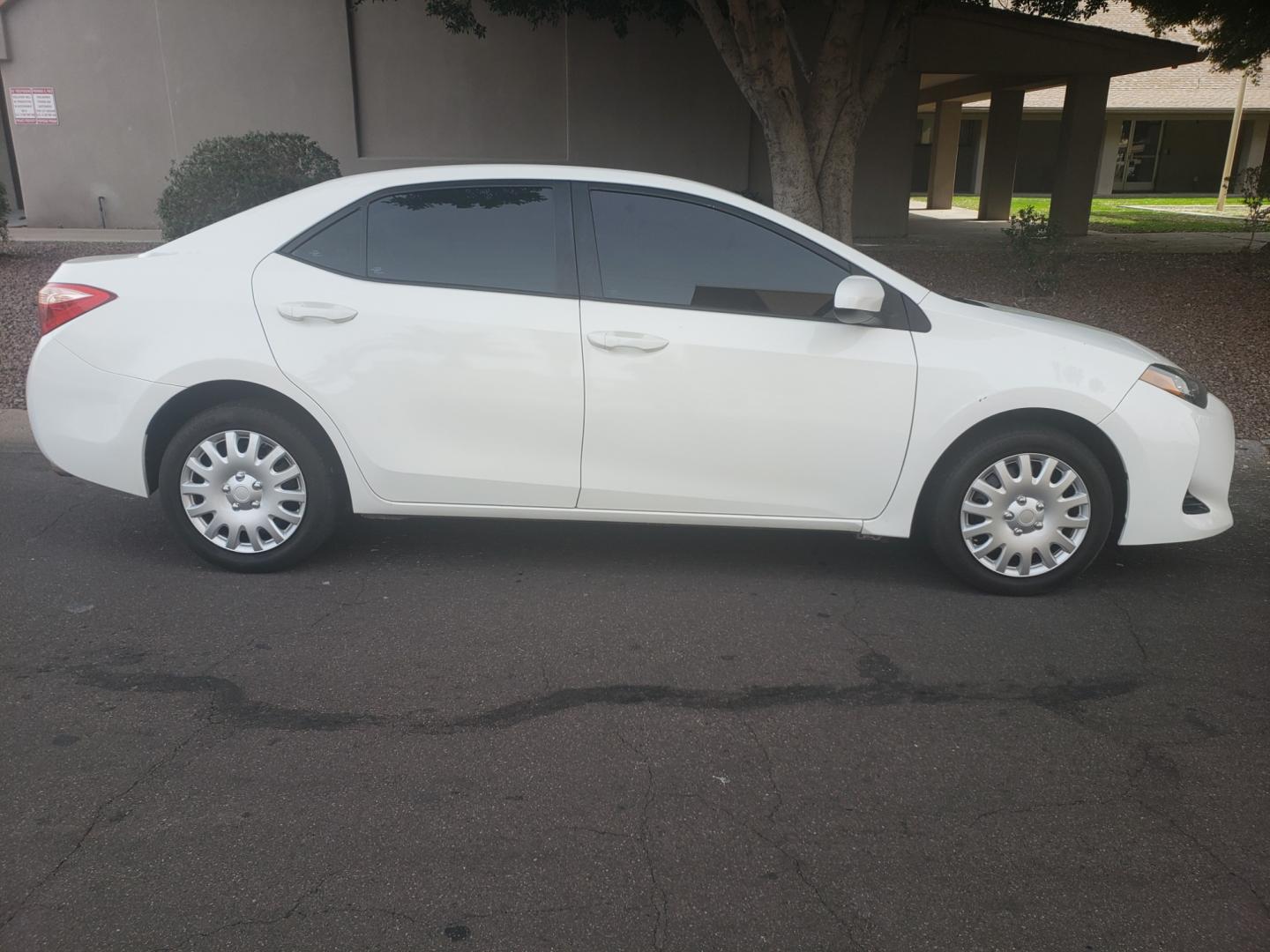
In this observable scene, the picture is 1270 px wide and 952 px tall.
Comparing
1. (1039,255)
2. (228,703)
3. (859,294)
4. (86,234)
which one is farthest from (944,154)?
(228,703)

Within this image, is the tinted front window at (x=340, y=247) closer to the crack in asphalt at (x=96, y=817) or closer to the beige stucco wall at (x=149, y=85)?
the crack in asphalt at (x=96, y=817)

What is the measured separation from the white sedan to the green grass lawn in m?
17.1

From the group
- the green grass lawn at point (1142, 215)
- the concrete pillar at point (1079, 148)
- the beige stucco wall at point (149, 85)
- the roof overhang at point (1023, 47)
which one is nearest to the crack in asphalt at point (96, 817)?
the beige stucco wall at point (149, 85)

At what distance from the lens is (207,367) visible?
4578 mm

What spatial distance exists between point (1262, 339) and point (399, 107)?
13303mm

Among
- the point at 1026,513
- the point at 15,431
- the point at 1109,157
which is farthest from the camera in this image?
the point at 1109,157

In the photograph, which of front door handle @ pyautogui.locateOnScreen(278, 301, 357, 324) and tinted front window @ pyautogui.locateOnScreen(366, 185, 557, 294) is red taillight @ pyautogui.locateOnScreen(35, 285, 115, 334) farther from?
tinted front window @ pyautogui.locateOnScreen(366, 185, 557, 294)

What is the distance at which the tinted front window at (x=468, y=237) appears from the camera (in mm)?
4637

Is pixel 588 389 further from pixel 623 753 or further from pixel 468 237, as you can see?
pixel 623 753

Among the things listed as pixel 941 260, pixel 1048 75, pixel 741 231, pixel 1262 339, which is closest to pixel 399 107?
pixel 941 260

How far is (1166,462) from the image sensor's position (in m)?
4.56

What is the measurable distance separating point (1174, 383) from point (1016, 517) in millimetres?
940

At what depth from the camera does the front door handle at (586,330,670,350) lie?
4.49 meters

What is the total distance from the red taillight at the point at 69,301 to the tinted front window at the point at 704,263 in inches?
88.3
